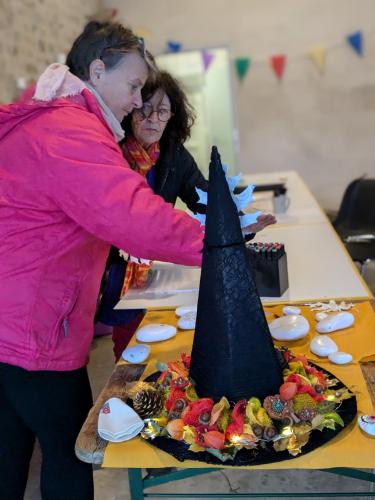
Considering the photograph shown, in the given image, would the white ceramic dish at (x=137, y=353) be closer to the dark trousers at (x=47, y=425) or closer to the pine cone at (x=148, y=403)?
the dark trousers at (x=47, y=425)

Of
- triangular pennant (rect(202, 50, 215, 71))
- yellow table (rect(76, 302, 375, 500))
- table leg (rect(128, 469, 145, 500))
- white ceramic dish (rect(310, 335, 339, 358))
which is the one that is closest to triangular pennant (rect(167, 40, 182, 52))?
triangular pennant (rect(202, 50, 215, 71))

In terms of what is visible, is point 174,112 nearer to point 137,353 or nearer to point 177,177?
point 177,177

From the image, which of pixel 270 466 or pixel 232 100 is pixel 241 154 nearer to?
pixel 232 100

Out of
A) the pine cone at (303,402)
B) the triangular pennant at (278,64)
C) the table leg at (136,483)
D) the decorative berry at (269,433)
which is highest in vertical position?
the triangular pennant at (278,64)

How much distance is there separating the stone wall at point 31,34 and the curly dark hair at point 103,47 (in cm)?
251

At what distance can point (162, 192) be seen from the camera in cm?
181

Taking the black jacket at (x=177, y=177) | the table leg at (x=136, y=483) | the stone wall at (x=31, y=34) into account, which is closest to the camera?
the table leg at (x=136, y=483)

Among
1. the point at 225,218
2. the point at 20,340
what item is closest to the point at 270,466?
the point at 225,218

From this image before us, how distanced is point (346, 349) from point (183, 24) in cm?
489

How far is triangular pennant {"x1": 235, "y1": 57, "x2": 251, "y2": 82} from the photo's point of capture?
537 cm

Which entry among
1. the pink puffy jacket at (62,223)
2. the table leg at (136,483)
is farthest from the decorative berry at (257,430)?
the pink puffy jacket at (62,223)

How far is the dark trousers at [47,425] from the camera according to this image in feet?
3.70

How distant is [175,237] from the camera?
104 centimetres

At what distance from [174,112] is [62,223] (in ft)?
2.76
